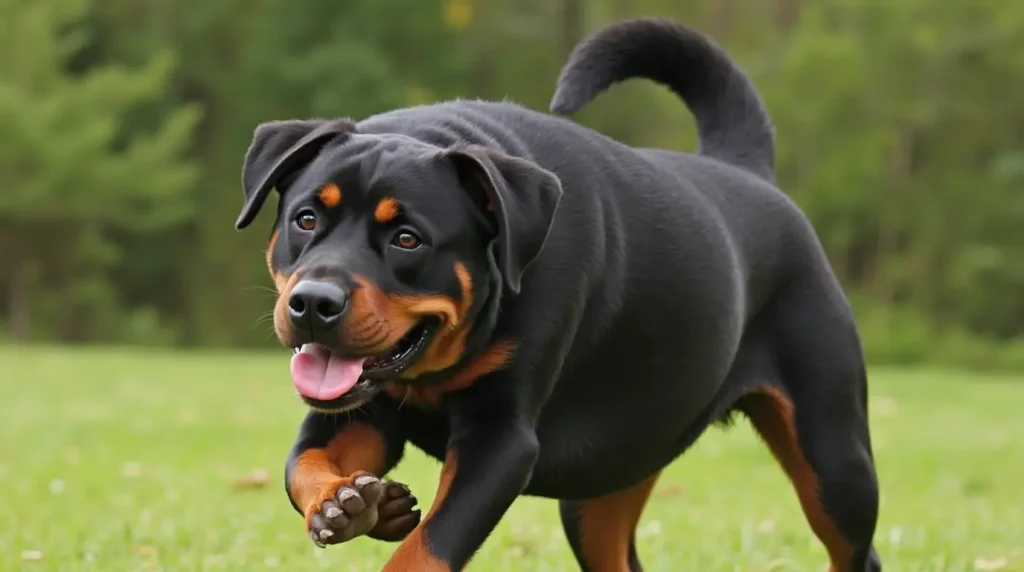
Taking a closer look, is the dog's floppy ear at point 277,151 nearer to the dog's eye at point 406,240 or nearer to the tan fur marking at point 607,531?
the dog's eye at point 406,240

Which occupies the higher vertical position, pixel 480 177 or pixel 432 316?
pixel 480 177

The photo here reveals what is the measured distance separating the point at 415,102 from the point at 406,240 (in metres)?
26.8

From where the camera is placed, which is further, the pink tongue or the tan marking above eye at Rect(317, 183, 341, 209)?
the tan marking above eye at Rect(317, 183, 341, 209)

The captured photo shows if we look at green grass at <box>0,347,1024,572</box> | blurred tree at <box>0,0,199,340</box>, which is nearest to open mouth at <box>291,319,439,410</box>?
green grass at <box>0,347,1024,572</box>

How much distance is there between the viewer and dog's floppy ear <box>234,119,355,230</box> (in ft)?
10.8

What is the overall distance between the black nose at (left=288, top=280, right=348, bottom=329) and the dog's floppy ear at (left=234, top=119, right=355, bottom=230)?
43 cm

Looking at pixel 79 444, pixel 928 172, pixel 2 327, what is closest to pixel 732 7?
pixel 928 172

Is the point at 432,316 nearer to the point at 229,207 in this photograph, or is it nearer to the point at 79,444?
the point at 79,444

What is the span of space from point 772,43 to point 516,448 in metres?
28.1

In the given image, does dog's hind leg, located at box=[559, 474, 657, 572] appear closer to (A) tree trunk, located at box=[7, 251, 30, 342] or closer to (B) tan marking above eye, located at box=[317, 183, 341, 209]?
(B) tan marking above eye, located at box=[317, 183, 341, 209]

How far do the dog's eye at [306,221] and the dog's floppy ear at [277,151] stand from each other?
129 millimetres

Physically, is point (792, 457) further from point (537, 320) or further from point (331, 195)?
point (331, 195)

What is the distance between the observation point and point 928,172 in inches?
1146

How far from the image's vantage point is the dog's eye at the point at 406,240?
3102mm
